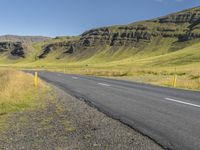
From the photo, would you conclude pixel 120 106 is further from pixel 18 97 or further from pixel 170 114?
pixel 18 97

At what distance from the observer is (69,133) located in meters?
7.74

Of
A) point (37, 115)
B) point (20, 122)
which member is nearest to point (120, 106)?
point (37, 115)

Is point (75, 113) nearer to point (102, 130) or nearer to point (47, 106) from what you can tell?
→ point (47, 106)

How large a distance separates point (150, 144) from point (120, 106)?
574cm

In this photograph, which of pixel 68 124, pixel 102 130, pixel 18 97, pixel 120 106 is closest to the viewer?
pixel 102 130

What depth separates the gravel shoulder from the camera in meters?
6.63

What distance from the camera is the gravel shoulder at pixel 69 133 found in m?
6.63

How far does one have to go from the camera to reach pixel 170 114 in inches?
401

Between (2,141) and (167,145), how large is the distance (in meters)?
3.36

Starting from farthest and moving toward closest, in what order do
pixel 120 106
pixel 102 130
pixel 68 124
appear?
pixel 120 106, pixel 68 124, pixel 102 130

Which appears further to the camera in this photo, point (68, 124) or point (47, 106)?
point (47, 106)

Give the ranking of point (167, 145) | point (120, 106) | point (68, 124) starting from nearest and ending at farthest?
point (167, 145), point (68, 124), point (120, 106)

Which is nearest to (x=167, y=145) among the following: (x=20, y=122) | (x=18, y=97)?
(x=20, y=122)

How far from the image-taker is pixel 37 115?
10.5m
